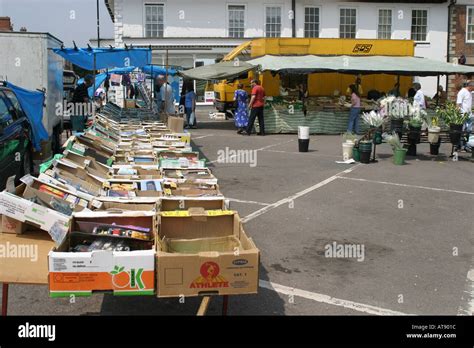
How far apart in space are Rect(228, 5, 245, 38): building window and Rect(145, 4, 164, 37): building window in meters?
3.96

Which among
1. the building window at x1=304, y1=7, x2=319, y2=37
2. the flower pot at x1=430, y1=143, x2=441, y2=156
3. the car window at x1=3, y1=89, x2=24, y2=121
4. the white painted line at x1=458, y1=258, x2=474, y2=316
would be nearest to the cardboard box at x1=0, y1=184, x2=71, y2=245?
the white painted line at x1=458, y1=258, x2=474, y2=316

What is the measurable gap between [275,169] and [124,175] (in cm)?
628

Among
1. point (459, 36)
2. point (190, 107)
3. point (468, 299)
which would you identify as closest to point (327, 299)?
point (468, 299)

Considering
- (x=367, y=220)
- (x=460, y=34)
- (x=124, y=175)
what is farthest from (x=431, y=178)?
(x=460, y=34)

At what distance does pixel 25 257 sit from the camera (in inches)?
189

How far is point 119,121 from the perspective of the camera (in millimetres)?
13859

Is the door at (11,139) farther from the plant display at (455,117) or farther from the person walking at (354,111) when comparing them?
the person walking at (354,111)

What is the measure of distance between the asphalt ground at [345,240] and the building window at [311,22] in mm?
19597

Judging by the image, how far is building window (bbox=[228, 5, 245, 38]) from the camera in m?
31.7

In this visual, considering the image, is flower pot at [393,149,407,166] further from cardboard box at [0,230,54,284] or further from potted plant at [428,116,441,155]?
cardboard box at [0,230,54,284]

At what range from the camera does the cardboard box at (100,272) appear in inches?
162

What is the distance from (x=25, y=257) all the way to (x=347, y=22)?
100 feet

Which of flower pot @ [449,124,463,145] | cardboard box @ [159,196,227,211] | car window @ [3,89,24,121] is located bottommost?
cardboard box @ [159,196,227,211]

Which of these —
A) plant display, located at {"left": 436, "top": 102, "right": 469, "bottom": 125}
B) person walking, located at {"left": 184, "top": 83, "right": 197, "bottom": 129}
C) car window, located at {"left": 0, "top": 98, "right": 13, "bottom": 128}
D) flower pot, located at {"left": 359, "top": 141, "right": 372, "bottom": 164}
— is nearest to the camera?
car window, located at {"left": 0, "top": 98, "right": 13, "bottom": 128}
